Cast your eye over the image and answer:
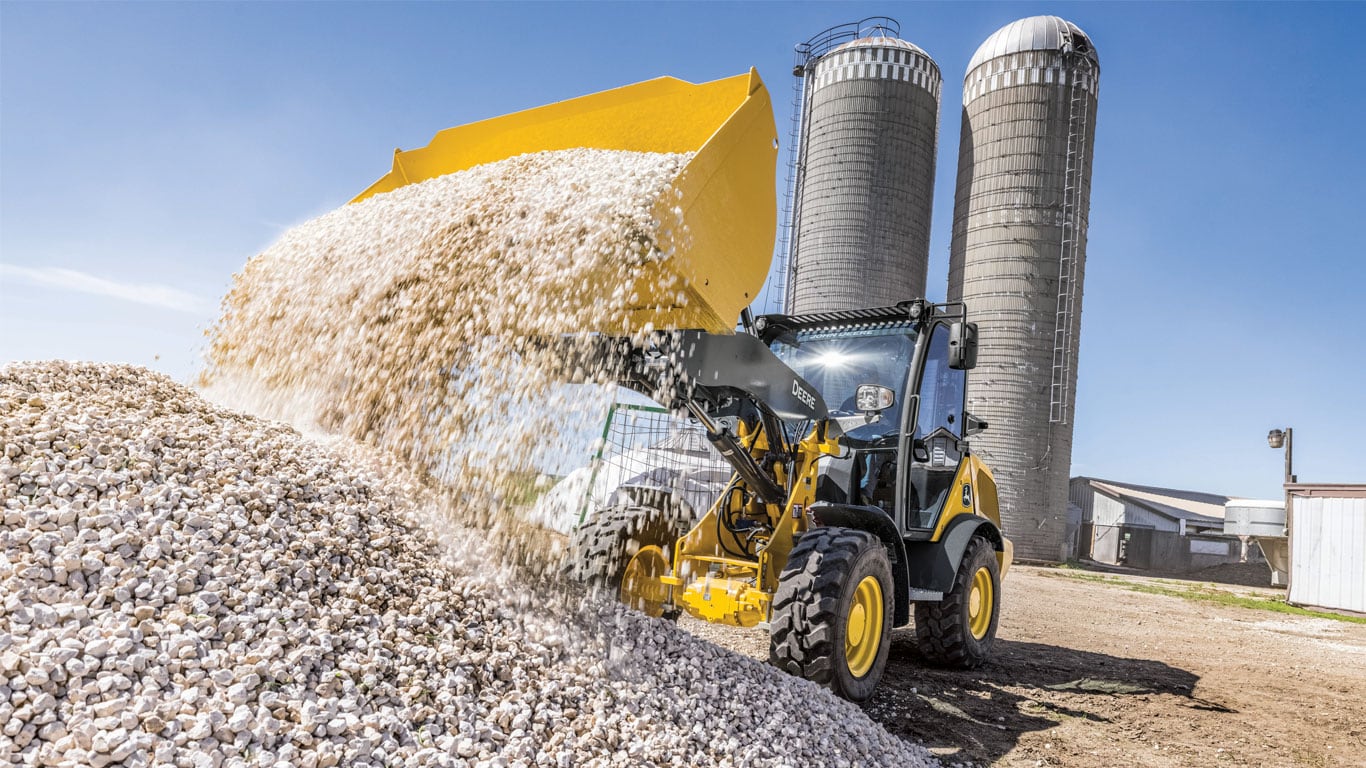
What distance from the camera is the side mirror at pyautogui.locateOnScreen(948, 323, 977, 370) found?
5.03 meters

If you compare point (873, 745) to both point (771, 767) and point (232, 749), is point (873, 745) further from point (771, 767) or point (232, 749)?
point (232, 749)

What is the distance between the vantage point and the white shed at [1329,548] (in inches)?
569

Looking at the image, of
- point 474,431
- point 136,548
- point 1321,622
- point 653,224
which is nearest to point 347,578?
point 136,548

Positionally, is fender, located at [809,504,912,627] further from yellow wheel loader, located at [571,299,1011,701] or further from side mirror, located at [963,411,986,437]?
side mirror, located at [963,411,986,437]

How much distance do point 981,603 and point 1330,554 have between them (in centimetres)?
1252

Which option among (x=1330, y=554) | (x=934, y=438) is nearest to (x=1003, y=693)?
(x=934, y=438)

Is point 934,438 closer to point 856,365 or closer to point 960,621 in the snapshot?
point 856,365

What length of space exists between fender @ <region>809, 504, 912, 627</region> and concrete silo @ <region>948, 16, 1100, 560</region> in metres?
14.6

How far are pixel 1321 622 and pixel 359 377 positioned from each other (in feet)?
46.7

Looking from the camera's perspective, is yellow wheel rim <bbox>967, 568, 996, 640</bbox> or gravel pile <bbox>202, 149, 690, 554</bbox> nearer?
gravel pile <bbox>202, 149, 690, 554</bbox>

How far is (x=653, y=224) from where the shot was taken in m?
3.72

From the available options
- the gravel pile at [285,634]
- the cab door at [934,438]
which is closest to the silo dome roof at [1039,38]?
the cab door at [934,438]

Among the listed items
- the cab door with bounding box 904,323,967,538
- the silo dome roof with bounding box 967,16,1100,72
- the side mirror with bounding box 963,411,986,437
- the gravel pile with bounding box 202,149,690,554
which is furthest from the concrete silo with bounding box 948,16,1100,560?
the gravel pile with bounding box 202,149,690,554

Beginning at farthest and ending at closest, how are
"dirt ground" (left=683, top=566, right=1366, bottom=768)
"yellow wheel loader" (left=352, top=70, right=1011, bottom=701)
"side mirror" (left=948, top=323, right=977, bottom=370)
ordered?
"side mirror" (left=948, top=323, right=977, bottom=370)
"dirt ground" (left=683, top=566, right=1366, bottom=768)
"yellow wheel loader" (left=352, top=70, right=1011, bottom=701)
